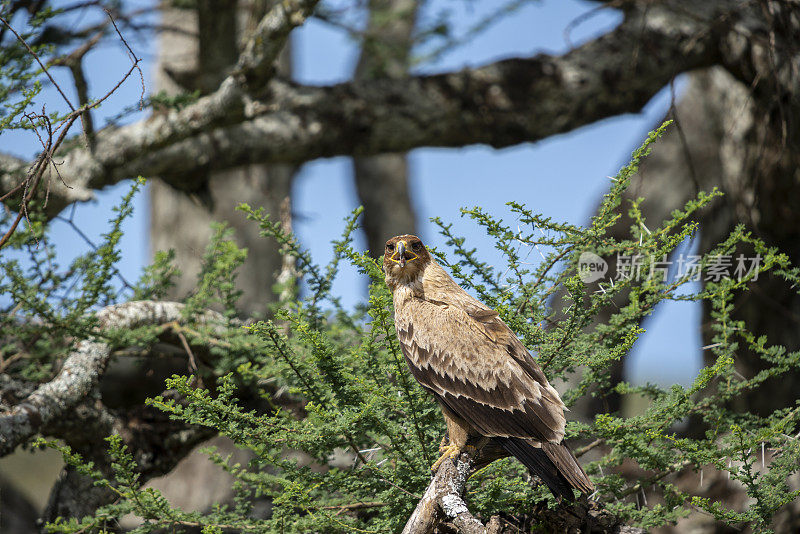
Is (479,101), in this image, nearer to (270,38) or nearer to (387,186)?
(270,38)

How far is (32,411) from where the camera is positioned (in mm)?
3799

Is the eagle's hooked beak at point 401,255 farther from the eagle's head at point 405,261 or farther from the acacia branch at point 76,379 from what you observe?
the acacia branch at point 76,379

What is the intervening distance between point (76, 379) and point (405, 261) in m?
1.99

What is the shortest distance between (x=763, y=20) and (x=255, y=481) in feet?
A: 18.8

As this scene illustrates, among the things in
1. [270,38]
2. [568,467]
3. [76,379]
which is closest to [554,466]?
[568,467]

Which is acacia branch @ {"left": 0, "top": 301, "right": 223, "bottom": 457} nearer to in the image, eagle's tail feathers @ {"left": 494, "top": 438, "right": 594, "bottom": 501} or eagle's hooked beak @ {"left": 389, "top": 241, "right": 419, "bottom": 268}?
eagle's hooked beak @ {"left": 389, "top": 241, "right": 419, "bottom": 268}

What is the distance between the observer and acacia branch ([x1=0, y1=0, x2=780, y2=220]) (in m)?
6.18

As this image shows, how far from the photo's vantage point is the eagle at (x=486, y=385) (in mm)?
2859

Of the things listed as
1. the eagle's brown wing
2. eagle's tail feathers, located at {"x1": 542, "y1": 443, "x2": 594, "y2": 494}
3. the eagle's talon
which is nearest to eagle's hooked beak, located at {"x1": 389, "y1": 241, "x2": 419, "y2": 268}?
the eagle's brown wing

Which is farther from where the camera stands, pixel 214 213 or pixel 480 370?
Answer: pixel 214 213

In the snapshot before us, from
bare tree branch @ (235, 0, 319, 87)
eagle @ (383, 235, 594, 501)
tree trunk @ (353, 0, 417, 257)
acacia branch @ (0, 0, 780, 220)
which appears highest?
tree trunk @ (353, 0, 417, 257)

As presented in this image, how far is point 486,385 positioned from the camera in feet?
10.0

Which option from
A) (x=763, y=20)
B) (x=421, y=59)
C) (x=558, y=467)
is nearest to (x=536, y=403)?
(x=558, y=467)

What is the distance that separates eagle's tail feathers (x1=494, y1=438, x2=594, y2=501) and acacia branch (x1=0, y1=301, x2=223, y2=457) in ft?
7.87
